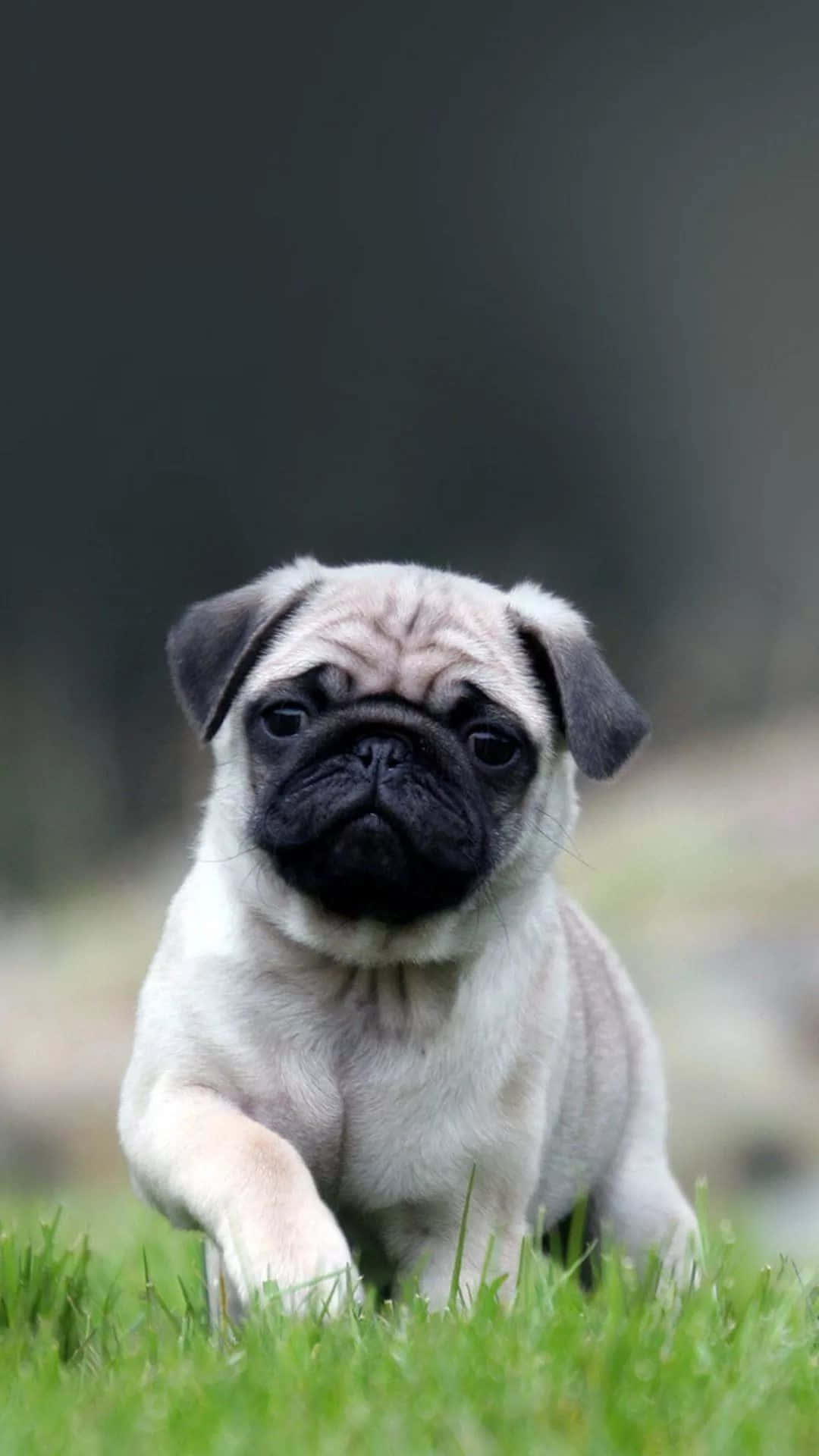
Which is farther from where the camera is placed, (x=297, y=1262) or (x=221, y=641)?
(x=221, y=641)

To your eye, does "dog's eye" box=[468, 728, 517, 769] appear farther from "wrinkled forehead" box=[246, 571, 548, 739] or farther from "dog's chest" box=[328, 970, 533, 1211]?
"dog's chest" box=[328, 970, 533, 1211]

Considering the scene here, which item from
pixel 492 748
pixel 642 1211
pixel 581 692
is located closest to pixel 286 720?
pixel 492 748

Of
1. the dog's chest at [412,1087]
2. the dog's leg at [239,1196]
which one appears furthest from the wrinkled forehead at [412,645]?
the dog's leg at [239,1196]

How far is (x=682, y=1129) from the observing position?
9820 millimetres

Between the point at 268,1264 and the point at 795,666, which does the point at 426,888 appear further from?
the point at 795,666

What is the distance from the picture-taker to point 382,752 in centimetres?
466

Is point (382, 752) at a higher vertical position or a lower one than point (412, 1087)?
higher

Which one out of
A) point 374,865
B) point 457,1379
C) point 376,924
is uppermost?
point 374,865

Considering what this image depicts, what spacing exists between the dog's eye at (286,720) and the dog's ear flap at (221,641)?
0.15m

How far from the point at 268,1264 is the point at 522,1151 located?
0.87m

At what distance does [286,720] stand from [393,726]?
0.26 metres

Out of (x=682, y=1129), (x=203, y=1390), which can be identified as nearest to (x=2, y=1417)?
(x=203, y=1390)

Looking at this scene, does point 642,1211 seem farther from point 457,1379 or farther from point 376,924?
point 457,1379

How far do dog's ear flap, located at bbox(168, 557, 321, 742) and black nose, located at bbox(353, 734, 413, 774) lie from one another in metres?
0.40
